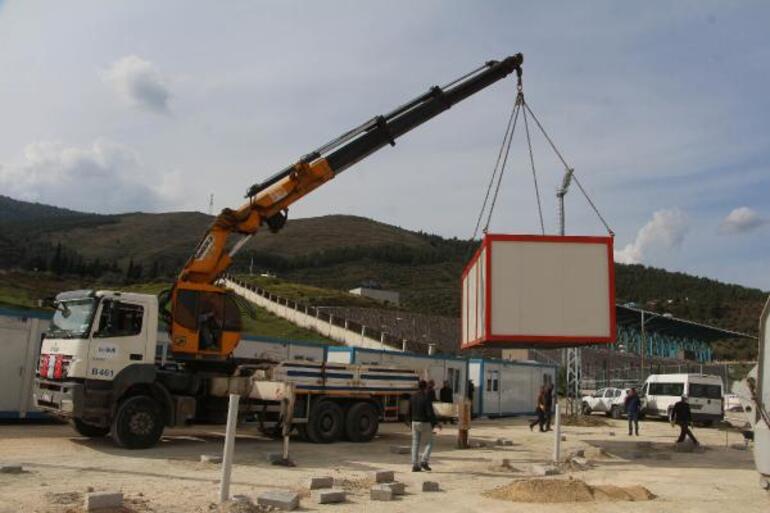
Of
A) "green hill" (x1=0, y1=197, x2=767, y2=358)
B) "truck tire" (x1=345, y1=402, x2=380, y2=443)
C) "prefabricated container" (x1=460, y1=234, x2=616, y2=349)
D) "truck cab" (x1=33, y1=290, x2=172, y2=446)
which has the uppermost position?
"green hill" (x1=0, y1=197, x2=767, y2=358)

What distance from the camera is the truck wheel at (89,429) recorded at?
51.3 feet

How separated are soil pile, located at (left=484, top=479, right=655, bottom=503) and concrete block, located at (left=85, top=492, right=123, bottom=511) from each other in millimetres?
5442

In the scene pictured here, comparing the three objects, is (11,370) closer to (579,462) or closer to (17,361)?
(17,361)

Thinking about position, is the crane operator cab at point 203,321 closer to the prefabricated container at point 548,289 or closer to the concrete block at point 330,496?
the prefabricated container at point 548,289

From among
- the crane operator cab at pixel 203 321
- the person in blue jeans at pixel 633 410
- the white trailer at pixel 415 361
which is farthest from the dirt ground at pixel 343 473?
the white trailer at pixel 415 361

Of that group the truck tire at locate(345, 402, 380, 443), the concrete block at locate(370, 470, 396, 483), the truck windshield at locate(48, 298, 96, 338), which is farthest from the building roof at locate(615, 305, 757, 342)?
the concrete block at locate(370, 470, 396, 483)

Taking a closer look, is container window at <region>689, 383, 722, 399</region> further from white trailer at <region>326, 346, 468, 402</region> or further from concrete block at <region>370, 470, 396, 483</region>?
concrete block at <region>370, 470, 396, 483</region>

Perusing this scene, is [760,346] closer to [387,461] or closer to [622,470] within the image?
[622,470]

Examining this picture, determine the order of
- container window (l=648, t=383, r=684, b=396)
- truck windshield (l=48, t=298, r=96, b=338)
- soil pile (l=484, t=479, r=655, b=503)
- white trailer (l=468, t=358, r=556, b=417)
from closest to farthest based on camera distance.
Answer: soil pile (l=484, t=479, r=655, b=503) < truck windshield (l=48, t=298, r=96, b=338) < white trailer (l=468, t=358, r=556, b=417) < container window (l=648, t=383, r=684, b=396)

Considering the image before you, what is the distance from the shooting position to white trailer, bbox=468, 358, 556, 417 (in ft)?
99.3

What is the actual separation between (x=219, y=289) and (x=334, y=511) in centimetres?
852

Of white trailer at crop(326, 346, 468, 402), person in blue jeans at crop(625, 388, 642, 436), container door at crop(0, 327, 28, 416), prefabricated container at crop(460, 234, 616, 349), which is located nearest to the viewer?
prefabricated container at crop(460, 234, 616, 349)

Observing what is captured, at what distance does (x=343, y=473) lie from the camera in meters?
13.0

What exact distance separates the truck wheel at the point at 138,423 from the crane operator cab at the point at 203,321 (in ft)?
5.13
